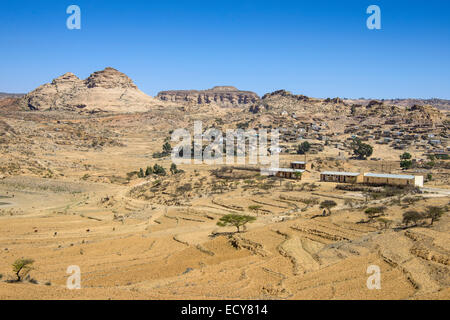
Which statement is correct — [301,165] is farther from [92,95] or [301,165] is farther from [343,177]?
[92,95]

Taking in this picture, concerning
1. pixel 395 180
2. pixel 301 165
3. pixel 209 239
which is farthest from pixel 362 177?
pixel 209 239

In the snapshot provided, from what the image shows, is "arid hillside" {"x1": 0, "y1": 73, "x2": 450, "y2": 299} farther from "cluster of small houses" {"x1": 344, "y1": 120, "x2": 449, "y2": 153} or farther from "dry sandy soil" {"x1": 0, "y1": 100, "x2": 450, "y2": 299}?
"cluster of small houses" {"x1": 344, "y1": 120, "x2": 449, "y2": 153}

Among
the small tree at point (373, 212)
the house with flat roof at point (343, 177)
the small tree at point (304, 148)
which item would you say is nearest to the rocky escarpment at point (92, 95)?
the small tree at point (304, 148)

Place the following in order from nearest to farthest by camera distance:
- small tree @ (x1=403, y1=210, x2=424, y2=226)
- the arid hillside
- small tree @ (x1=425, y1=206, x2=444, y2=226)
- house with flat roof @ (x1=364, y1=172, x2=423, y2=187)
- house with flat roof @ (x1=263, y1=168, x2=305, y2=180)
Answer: the arid hillside → small tree @ (x1=425, y1=206, x2=444, y2=226) → small tree @ (x1=403, y1=210, x2=424, y2=226) → house with flat roof @ (x1=364, y1=172, x2=423, y2=187) → house with flat roof @ (x1=263, y1=168, x2=305, y2=180)

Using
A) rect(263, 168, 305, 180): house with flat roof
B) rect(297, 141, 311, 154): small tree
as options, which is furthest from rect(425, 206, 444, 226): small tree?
rect(297, 141, 311, 154): small tree

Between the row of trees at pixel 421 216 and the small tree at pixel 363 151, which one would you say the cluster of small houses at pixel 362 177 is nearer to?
the row of trees at pixel 421 216
